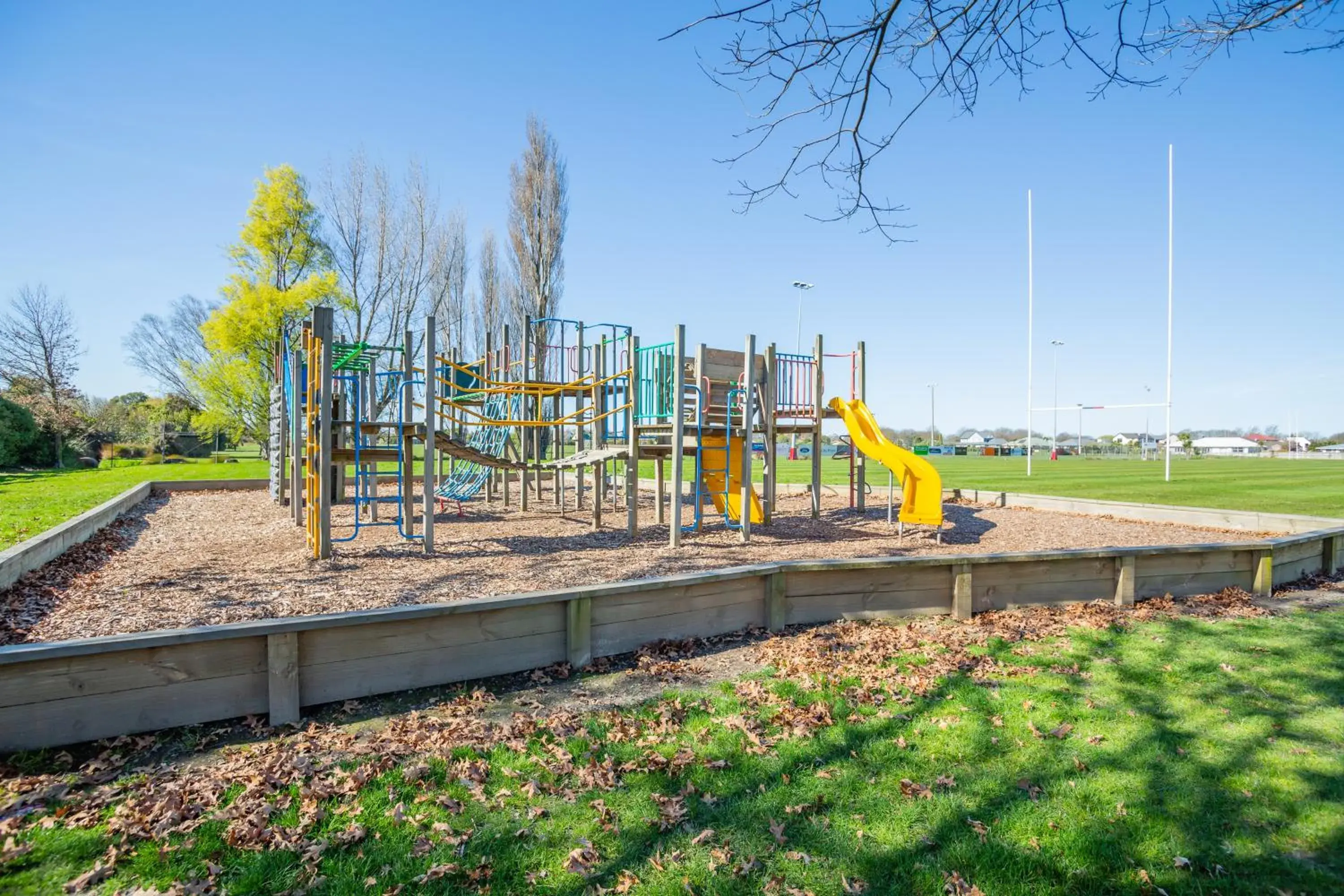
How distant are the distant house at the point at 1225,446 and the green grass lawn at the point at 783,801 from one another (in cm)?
11927

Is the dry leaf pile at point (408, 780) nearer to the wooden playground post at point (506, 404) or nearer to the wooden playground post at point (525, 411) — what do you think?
the wooden playground post at point (525, 411)

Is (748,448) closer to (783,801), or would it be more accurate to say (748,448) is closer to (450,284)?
(783,801)

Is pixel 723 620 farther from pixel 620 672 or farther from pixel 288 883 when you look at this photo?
pixel 288 883

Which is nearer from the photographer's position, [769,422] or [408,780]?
[408,780]

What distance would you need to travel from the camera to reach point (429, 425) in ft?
25.7

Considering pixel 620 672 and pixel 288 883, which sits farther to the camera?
pixel 620 672

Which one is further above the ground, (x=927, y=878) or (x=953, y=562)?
(x=953, y=562)

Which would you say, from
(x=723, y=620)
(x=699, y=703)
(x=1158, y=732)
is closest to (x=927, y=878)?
(x=699, y=703)

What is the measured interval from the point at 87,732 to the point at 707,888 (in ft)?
10.1

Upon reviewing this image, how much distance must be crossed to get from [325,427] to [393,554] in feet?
5.32

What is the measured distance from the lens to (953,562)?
19.2 feet

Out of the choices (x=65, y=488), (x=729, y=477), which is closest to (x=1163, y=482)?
(x=729, y=477)

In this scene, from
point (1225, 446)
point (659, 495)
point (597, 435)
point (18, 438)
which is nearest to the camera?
point (597, 435)

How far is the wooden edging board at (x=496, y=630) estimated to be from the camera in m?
3.30
